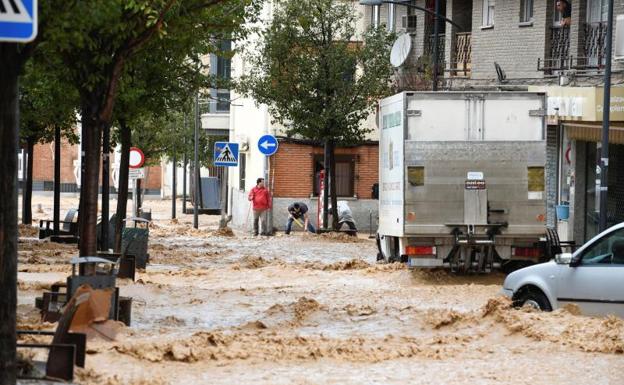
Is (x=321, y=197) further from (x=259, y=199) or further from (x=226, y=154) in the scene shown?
(x=226, y=154)

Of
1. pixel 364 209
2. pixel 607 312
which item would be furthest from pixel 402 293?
pixel 364 209

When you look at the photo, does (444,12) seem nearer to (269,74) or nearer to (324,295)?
(269,74)

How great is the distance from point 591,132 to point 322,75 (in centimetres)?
1275

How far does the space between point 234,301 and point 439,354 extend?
772 cm

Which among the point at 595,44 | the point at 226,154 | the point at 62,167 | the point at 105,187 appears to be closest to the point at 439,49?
the point at 226,154

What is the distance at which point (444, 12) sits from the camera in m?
44.4

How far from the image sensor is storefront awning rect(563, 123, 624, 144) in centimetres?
3189

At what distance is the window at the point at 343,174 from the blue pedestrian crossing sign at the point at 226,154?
212 inches

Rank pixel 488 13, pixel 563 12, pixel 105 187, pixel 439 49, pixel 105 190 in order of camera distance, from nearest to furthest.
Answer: pixel 105 190 < pixel 105 187 < pixel 563 12 < pixel 488 13 < pixel 439 49

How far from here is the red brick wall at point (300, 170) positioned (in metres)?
51.4

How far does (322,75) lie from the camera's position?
4459cm

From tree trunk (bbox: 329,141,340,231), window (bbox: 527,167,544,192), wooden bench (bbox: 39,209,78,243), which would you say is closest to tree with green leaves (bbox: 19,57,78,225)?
wooden bench (bbox: 39,209,78,243)

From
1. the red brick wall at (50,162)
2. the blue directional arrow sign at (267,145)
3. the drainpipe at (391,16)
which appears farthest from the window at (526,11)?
the red brick wall at (50,162)

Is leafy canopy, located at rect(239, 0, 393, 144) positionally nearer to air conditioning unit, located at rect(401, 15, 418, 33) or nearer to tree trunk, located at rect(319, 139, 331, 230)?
tree trunk, located at rect(319, 139, 331, 230)
